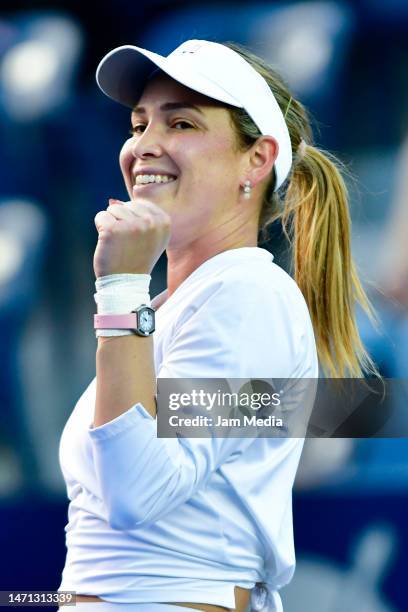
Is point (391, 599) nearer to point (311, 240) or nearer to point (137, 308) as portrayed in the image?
point (311, 240)

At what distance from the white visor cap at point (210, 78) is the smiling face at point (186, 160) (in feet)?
0.10

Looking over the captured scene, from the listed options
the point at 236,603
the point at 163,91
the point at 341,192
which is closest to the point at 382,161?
the point at 341,192

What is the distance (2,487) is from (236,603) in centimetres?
119

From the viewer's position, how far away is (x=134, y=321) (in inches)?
44.0

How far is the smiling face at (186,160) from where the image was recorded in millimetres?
1315

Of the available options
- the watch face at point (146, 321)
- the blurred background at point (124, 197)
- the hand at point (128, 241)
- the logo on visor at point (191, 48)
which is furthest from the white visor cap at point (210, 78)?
the blurred background at point (124, 197)

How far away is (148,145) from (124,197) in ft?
3.27

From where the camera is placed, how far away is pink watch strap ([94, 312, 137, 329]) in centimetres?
111

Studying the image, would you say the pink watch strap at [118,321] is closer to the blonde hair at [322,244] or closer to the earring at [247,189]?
the earring at [247,189]

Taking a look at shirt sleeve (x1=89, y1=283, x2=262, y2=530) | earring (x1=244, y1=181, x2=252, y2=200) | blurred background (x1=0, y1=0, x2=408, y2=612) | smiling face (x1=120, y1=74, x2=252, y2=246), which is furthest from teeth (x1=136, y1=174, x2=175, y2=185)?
blurred background (x1=0, y1=0, x2=408, y2=612)

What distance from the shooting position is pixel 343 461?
7.07 feet

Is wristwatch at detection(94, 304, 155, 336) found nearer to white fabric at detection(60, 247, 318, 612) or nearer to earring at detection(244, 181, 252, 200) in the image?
white fabric at detection(60, 247, 318, 612)

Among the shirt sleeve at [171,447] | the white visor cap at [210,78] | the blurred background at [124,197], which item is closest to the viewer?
the shirt sleeve at [171,447]

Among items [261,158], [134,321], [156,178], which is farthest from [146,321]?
[261,158]
